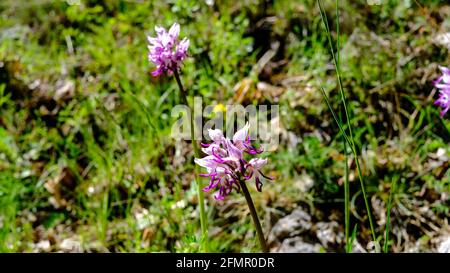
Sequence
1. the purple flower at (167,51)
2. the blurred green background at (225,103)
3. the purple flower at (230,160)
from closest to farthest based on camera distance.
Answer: the purple flower at (230,160), the purple flower at (167,51), the blurred green background at (225,103)

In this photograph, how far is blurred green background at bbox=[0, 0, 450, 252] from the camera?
2379mm

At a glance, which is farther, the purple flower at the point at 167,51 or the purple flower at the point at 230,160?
the purple flower at the point at 167,51

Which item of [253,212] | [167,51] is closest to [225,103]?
[167,51]

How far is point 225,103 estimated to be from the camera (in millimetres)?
3018

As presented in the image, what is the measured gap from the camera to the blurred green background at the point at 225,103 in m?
2.38

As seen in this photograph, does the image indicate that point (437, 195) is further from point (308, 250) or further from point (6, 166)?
point (6, 166)

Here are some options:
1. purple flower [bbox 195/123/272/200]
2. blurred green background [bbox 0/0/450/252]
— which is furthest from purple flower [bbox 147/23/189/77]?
purple flower [bbox 195/123/272/200]

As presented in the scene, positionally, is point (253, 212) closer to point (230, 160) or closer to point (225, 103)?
point (230, 160)

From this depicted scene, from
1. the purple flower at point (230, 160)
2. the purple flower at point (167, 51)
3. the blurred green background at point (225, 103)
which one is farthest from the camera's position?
the blurred green background at point (225, 103)

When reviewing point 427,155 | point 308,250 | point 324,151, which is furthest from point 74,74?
point 427,155

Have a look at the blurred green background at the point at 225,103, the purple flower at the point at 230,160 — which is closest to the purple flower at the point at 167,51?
the blurred green background at the point at 225,103

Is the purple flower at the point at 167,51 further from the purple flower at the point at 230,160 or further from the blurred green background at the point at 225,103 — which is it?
the purple flower at the point at 230,160

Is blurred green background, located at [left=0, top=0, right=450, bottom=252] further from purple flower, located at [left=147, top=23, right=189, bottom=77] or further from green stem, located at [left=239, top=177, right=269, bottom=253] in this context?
green stem, located at [left=239, top=177, right=269, bottom=253]
